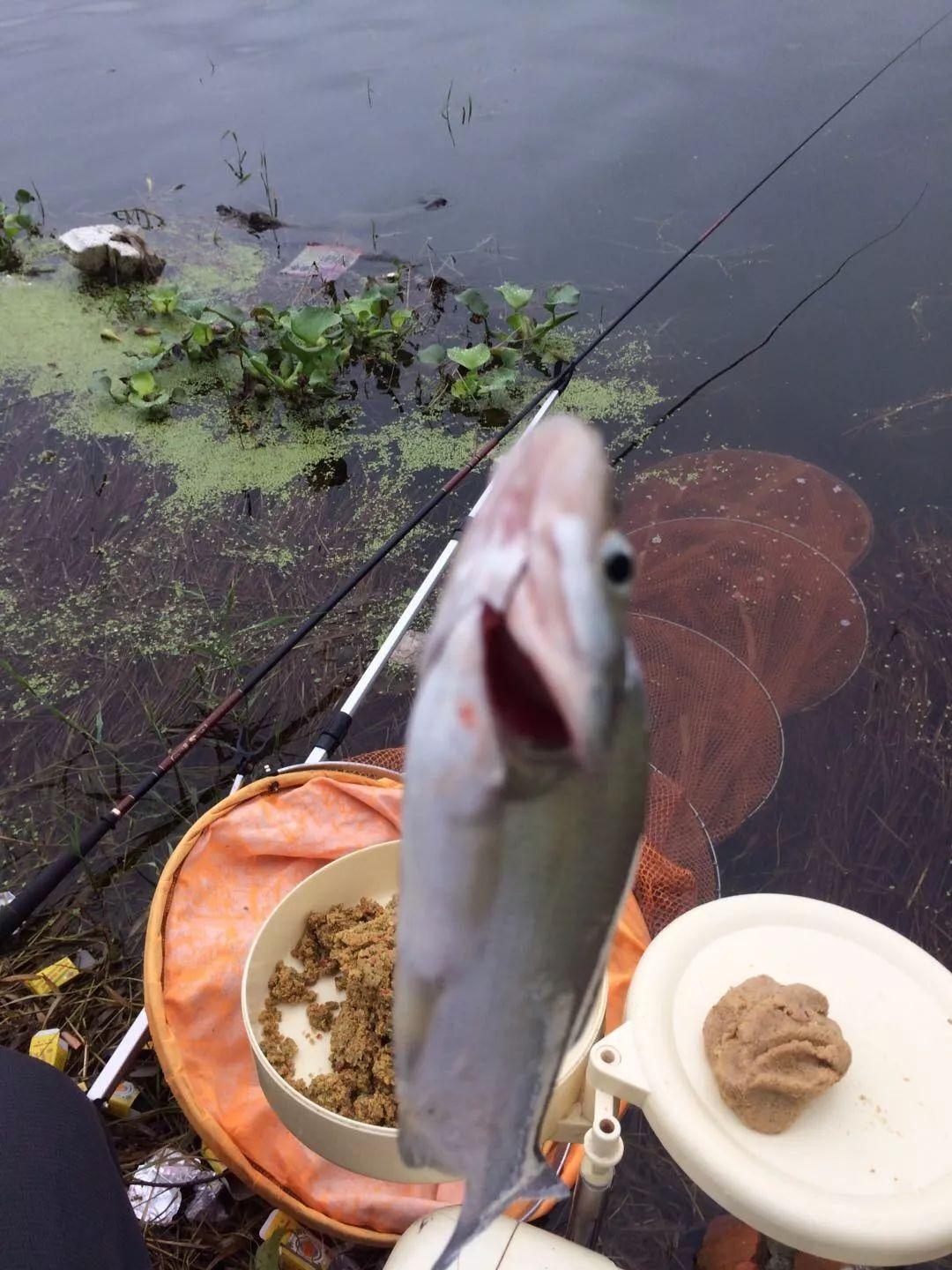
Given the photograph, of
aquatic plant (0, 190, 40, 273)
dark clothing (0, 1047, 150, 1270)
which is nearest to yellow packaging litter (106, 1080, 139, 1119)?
dark clothing (0, 1047, 150, 1270)

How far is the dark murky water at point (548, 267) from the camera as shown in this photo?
3314mm

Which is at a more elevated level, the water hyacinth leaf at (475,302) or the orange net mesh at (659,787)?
the water hyacinth leaf at (475,302)

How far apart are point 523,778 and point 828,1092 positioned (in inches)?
55.7

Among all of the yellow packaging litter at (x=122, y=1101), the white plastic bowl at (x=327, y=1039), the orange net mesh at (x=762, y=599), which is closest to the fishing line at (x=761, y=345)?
the orange net mesh at (x=762, y=599)

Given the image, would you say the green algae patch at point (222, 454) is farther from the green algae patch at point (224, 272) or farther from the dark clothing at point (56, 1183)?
the dark clothing at point (56, 1183)

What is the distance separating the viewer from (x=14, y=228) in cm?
673

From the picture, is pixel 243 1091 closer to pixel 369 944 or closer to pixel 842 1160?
pixel 369 944

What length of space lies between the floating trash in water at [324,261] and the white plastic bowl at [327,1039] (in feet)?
16.3

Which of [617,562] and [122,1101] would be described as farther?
[122,1101]

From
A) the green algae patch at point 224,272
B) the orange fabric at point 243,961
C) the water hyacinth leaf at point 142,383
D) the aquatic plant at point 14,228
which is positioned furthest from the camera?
the aquatic plant at point 14,228

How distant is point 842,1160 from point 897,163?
7.08 m

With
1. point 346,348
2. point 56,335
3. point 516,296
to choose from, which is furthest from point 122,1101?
point 56,335

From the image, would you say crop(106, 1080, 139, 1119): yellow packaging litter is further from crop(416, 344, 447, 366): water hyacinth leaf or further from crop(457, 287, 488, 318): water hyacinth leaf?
crop(457, 287, 488, 318): water hyacinth leaf

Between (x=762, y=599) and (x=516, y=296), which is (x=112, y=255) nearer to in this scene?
(x=516, y=296)
